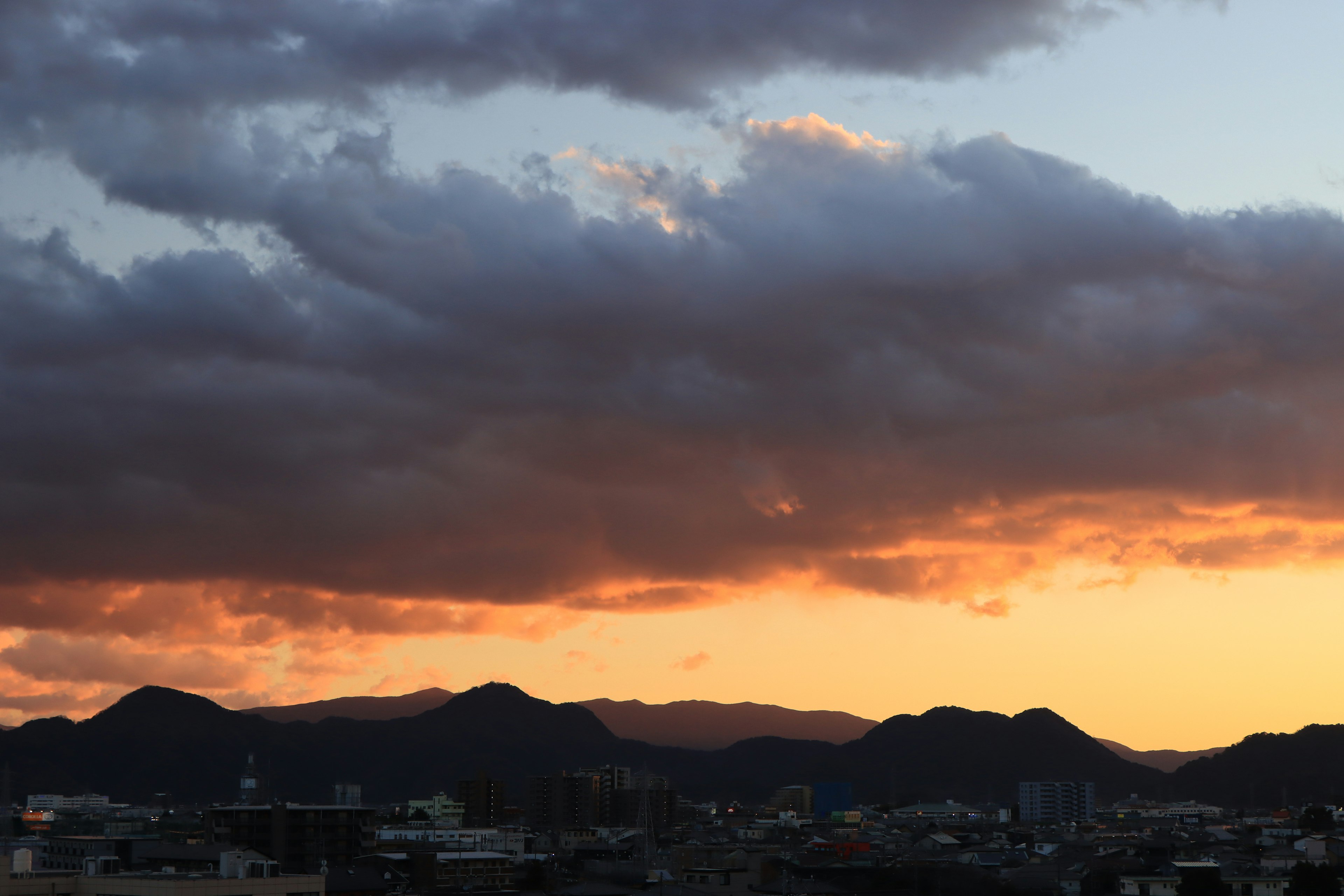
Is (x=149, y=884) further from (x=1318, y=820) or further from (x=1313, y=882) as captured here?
(x=1318, y=820)

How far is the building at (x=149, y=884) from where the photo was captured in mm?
49969

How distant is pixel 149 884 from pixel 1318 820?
6368 inches

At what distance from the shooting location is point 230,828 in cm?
11700

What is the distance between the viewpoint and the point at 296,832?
114 m

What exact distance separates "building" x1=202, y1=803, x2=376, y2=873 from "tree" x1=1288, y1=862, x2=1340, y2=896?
69.9 m

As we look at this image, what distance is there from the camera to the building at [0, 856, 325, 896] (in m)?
50.0

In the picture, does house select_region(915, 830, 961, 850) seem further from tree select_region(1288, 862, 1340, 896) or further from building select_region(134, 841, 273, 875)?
building select_region(134, 841, 273, 875)

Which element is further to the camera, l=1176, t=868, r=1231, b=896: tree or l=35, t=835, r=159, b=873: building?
l=35, t=835, r=159, b=873: building

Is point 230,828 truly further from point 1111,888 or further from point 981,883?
point 1111,888

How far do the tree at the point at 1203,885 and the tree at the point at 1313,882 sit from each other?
596mm

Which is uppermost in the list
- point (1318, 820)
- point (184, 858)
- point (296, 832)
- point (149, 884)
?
point (149, 884)

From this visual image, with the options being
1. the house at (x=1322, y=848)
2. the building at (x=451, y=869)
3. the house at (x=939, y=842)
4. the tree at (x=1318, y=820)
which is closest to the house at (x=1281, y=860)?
the house at (x=1322, y=848)

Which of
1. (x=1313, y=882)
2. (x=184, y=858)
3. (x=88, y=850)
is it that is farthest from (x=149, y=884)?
(x=1313, y=882)

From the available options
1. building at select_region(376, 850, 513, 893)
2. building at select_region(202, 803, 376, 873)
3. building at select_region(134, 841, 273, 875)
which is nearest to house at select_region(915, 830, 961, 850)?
building at select_region(376, 850, 513, 893)
